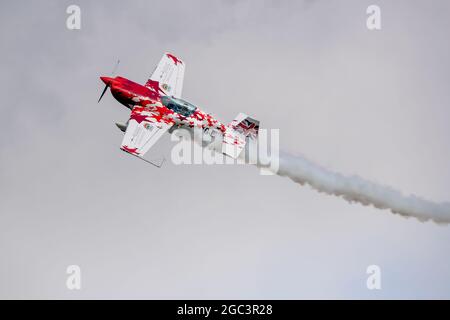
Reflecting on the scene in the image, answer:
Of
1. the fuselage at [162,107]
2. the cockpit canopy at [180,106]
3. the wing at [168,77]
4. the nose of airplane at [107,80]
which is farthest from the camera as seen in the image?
the wing at [168,77]

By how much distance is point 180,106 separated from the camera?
40969 millimetres

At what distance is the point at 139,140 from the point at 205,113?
15.2ft

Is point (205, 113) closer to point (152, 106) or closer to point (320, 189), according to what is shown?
point (152, 106)

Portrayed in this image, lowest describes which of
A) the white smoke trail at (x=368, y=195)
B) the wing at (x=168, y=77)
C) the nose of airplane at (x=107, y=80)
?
the white smoke trail at (x=368, y=195)

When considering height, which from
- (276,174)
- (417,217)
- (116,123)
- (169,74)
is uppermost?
(169,74)

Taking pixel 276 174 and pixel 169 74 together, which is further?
pixel 169 74

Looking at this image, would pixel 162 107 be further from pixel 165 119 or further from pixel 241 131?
pixel 241 131

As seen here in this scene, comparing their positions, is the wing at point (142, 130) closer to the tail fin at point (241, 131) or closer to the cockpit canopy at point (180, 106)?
the cockpit canopy at point (180, 106)

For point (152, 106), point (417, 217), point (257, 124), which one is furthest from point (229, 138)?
point (417, 217)

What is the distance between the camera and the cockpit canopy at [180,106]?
40875 mm

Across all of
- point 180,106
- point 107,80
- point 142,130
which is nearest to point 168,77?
point 180,106

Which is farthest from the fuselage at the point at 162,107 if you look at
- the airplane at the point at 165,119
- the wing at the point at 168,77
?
the wing at the point at 168,77

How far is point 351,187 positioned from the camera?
3988 cm

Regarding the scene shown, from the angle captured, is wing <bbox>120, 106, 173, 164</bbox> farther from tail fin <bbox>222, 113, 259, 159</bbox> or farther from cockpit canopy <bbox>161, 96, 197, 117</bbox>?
tail fin <bbox>222, 113, 259, 159</bbox>
